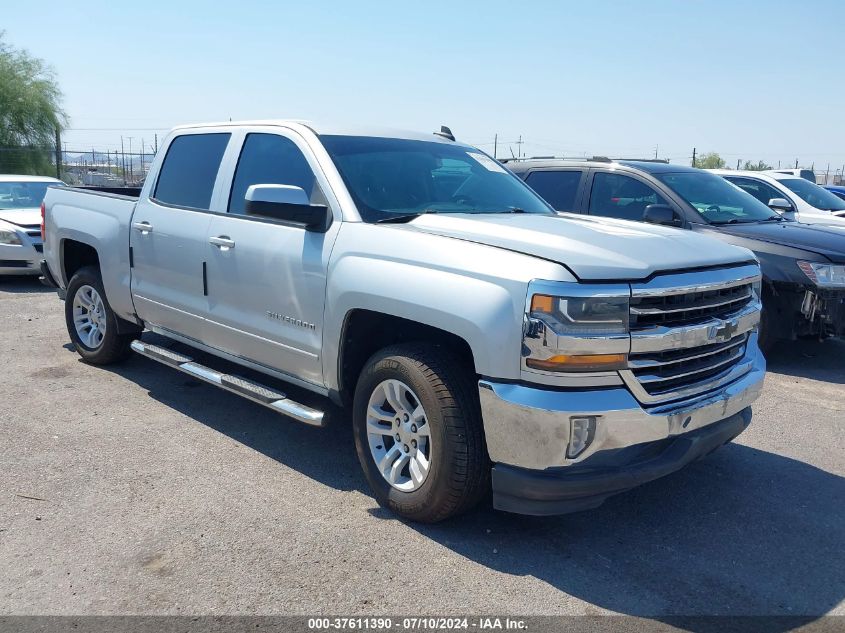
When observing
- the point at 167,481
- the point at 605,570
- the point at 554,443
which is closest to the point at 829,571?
the point at 605,570

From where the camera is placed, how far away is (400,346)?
3830 millimetres

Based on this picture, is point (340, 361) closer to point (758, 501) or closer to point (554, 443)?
point (554, 443)

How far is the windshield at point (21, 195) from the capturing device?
12.0 metres

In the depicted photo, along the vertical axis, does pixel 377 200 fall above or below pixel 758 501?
above

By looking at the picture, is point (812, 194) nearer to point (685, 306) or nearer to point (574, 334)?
point (685, 306)

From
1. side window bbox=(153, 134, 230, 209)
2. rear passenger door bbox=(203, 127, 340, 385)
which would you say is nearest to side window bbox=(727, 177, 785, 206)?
side window bbox=(153, 134, 230, 209)

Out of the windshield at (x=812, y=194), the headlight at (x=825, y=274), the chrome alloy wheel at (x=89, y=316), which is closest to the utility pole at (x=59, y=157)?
the chrome alloy wheel at (x=89, y=316)

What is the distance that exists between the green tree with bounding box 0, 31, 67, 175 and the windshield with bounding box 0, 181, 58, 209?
18.5 metres

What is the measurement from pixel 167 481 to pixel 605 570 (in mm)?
2440

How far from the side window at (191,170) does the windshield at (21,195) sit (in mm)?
7491

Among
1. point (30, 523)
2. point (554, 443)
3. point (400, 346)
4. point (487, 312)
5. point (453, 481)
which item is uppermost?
point (487, 312)

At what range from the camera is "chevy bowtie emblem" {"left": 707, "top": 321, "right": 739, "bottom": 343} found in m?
3.64

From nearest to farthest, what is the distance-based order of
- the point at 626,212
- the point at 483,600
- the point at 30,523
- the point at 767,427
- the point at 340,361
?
1. the point at 483,600
2. the point at 30,523
3. the point at 340,361
4. the point at 767,427
5. the point at 626,212

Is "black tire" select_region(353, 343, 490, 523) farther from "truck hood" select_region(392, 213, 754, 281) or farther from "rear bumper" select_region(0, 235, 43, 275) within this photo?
"rear bumper" select_region(0, 235, 43, 275)
